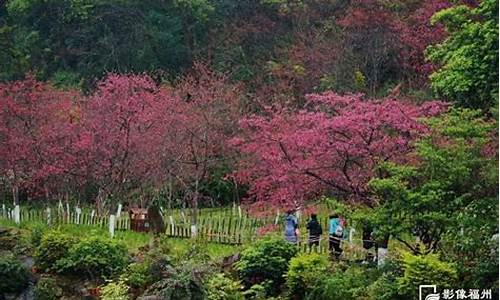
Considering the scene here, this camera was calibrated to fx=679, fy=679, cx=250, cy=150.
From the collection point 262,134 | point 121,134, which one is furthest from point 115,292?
point 121,134

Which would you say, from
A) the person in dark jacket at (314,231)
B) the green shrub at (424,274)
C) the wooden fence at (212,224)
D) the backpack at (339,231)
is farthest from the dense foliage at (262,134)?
the backpack at (339,231)

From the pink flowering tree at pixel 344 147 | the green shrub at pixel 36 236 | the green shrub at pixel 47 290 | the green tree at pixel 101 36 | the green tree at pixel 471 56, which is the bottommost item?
the green shrub at pixel 47 290

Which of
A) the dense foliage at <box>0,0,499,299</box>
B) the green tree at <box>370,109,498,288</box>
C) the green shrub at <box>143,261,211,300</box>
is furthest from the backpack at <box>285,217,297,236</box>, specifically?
the green tree at <box>370,109,498,288</box>

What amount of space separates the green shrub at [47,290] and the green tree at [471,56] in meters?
9.31

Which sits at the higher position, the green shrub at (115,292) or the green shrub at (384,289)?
the green shrub at (384,289)

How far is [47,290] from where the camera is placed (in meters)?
14.7

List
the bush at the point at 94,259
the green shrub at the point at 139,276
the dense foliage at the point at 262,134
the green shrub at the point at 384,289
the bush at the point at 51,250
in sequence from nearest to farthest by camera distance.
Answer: the green shrub at the point at 384,289 < the dense foliage at the point at 262,134 < the green shrub at the point at 139,276 < the bush at the point at 94,259 < the bush at the point at 51,250

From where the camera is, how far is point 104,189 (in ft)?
69.7

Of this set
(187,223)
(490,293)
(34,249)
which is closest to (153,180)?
(187,223)

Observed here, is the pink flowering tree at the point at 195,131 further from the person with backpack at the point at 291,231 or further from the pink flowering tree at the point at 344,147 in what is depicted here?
the pink flowering tree at the point at 344,147

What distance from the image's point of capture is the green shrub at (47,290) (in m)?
14.6

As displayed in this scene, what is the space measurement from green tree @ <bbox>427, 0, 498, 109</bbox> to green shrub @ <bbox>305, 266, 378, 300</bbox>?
3.95 metres

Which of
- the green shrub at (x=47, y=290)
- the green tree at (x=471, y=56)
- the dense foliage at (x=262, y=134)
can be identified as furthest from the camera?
the green shrub at (x=47, y=290)

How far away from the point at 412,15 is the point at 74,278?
687 inches
